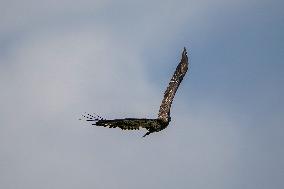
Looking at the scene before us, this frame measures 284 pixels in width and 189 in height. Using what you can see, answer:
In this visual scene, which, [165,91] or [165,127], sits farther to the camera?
[165,91]

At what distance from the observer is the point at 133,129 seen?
3050 centimetres

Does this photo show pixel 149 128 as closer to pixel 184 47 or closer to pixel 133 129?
pixel 133 129

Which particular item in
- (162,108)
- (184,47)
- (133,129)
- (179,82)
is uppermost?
(184,47)

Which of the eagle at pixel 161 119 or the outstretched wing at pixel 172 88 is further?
the outstretched wing at pixel 172 88

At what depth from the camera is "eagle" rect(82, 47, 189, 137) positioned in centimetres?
2700

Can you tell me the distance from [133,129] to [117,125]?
1.86 meters

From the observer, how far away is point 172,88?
116 feet

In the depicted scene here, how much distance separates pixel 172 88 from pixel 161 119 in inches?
131

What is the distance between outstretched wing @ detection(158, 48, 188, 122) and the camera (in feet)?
110

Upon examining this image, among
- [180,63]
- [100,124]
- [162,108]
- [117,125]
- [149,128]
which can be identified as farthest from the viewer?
[180,63]

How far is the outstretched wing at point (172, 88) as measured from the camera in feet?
110

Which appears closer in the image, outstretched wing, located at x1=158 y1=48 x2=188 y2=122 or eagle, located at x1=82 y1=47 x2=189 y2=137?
eagle, located at x1=82 y1=47 x2=189 y2=137

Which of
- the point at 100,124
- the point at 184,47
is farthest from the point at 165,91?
the point at 100,124

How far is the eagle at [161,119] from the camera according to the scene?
27.0m
